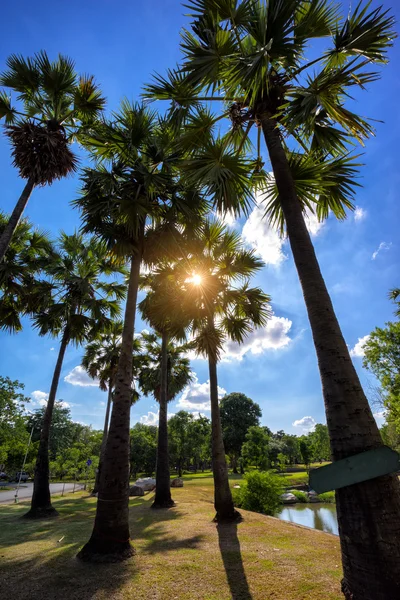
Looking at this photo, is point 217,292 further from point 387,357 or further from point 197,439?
point 197,439

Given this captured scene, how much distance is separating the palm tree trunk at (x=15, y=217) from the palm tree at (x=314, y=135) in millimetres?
4293

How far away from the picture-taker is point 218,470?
30.6ft

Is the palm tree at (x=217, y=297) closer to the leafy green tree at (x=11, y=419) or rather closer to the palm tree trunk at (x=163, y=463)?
the palm tree trunk at (x=163, y=463)

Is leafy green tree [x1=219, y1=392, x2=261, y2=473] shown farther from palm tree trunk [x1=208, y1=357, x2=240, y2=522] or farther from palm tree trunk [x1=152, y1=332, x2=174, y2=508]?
palm tree trunk [x1=208, y1=357, x2=240, y2=522]

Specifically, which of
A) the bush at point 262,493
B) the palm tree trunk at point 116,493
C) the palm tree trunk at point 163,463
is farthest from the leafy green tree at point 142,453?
the palm tree trunk at point 116,493

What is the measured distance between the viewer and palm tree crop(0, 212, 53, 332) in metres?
11.1

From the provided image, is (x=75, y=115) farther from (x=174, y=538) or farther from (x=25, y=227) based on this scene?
(x=174, y=538)

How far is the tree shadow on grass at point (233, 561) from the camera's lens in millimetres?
4374

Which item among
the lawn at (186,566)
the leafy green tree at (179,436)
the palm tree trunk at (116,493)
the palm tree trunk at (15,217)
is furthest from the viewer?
the leafy green tree at (179,436)

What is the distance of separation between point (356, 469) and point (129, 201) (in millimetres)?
7345

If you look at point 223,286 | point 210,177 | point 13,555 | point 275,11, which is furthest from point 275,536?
point 275,11

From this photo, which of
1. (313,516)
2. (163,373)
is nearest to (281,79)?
(163,373)

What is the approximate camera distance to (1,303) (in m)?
11.5

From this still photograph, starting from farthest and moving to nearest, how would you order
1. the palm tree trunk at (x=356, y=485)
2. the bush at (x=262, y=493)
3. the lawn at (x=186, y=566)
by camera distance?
the bush at (x=262, y=493)
the lawn at (x=186, y=566)
the palm tree trunk at (x=356, y=485)
